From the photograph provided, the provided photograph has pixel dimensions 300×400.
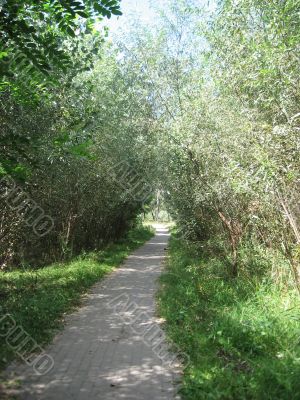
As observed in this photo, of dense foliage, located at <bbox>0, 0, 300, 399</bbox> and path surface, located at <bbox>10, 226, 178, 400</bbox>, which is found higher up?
dense foliage, located at <bbox>0, 0, 300, 399</bbox>

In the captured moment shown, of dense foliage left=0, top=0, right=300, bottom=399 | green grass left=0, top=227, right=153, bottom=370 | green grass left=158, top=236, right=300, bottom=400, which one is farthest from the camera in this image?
green grass left=0, top=227, right=153, bottom=370

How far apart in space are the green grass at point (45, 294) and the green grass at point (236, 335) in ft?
6.69

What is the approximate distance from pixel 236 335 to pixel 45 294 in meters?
4.54

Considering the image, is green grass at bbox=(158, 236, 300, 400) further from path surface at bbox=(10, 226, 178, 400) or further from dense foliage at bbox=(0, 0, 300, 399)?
path surface at bbox=(10, 226, 178, 400)

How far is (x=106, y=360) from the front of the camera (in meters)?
5.42

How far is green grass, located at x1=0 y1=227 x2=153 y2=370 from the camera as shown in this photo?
655cm

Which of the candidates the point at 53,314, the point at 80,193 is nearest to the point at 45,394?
the point at 53,314

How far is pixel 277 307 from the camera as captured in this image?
6.62 metres

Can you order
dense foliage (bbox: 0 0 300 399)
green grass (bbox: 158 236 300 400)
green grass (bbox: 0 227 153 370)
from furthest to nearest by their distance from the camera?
green grass (bbox: 0 227 153 370), dense foliage (bbox: 0 0 300 399), green grass (bbox: 158 236 300 400)

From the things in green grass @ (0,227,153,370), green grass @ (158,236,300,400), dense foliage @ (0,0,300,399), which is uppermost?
dense foliage @ (0,0,300,399)

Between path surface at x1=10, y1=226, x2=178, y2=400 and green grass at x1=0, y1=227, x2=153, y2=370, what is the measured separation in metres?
0.29

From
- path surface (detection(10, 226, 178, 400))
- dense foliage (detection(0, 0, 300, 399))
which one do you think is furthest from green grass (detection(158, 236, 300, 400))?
path surface (detection(10, 226, 178, 400))

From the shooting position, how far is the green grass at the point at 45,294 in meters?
6.55

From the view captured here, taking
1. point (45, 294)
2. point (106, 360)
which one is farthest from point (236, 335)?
point (45, 294)
